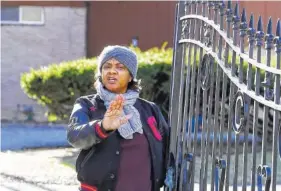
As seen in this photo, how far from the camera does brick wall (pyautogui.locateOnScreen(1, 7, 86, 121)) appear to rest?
17.0 meters

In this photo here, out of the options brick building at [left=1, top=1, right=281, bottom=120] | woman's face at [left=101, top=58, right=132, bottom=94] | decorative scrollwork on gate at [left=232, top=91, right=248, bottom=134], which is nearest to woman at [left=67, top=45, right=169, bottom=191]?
woman's face at [left=101, top=58, right=132, bottom=94]

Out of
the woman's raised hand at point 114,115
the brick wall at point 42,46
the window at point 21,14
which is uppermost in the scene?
the window at point 21,14

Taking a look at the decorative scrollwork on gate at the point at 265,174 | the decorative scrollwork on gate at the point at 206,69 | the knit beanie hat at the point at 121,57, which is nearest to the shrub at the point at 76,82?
the decorative scrollwork on gate at the point at 206,69

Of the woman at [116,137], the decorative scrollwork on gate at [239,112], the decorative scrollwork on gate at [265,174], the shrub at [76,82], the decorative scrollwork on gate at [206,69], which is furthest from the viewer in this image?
the shrub at [76,82]

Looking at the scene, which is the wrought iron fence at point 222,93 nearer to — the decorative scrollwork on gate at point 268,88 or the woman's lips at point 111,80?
the decorative scrollwork on gate at point 268,88

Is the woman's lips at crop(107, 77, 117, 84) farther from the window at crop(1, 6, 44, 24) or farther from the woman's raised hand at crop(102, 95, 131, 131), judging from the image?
the window at crop(1, 6, 44, 24)

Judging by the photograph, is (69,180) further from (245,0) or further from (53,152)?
(245,0)

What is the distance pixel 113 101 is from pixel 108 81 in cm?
37

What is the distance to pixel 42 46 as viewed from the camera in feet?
56.0

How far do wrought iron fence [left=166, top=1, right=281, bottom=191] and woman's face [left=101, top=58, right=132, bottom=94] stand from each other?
0.51 metres

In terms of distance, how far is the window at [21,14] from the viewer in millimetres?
16953

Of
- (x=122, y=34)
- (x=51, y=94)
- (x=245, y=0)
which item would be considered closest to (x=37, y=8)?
(x=122, y=34)

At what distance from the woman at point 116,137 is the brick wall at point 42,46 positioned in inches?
504

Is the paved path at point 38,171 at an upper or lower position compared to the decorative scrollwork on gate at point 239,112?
lower
